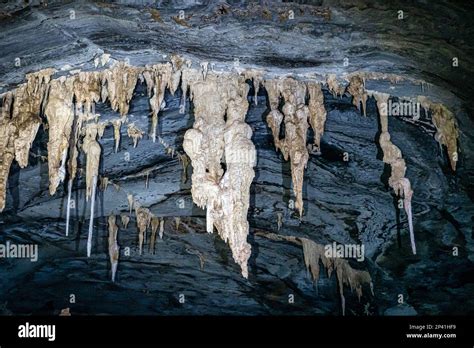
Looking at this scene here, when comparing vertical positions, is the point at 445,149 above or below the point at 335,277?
above

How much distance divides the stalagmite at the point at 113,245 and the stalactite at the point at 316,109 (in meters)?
4.31

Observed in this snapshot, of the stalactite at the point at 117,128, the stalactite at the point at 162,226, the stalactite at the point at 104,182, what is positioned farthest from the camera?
the stalactite at the point at 162,226

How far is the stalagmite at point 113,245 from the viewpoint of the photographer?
898cm

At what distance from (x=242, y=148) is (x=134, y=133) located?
1.96 metres

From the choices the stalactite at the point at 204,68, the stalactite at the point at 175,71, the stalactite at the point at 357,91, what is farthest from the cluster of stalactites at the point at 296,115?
the stalactite at the point at 175,71

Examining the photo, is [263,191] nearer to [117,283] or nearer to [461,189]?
[461,189]

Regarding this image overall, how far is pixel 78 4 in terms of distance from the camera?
4.75 metres

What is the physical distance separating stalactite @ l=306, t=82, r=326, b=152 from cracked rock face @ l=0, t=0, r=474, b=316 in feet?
0.07

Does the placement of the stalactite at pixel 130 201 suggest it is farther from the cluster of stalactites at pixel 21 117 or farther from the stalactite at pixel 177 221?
the cluster of stalactites at pixel 21 117

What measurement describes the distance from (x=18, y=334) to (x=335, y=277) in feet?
19.6

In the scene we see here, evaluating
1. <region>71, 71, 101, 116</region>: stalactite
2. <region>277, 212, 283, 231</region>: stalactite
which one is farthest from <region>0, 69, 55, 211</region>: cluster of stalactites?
<region>277, 212, 283, 231</region>: stalactite

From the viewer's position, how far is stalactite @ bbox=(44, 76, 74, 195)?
6.04 meters

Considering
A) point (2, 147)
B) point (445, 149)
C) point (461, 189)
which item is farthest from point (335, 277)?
point (2, 147)

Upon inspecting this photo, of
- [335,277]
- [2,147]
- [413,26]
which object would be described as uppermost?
[413,26]
